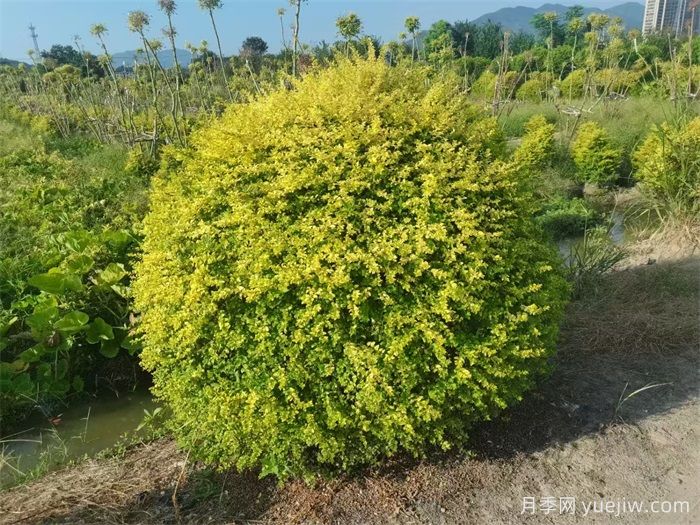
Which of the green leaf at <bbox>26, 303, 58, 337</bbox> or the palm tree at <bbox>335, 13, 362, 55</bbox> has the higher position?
the palm tree at <bbox>335, 13, 362, 55</bbox>

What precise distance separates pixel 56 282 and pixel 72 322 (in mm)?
337

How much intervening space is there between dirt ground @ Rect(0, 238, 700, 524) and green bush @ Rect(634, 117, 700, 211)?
2.91m

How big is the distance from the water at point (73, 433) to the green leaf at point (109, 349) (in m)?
0.36

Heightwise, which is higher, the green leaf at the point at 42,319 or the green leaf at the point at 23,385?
the green leaf at the point at 42,319

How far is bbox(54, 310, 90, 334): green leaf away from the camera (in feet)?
12.7

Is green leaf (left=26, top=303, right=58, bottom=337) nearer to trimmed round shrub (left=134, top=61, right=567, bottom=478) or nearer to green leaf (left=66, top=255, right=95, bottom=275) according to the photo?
green leaf (left=66, top=255, right=95, bottom=275)

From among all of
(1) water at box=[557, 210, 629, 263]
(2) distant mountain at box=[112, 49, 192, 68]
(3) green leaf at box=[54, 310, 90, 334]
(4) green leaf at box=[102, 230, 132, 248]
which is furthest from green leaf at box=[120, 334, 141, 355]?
(2) distant mountain at box=[112, 49, 192, 68]

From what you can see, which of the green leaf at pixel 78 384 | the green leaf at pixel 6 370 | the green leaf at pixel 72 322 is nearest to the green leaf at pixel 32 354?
the green leaf at pixel 6 370

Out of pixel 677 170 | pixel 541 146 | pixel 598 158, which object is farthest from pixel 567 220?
pixel 598 158

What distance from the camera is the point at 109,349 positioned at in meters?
4.10

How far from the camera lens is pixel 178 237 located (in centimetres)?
271

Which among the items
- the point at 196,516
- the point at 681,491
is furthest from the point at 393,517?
the point at 681,491

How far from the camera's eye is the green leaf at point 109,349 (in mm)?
4074

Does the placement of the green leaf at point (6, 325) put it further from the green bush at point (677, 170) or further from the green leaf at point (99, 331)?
the green bush at point (677, 170)
